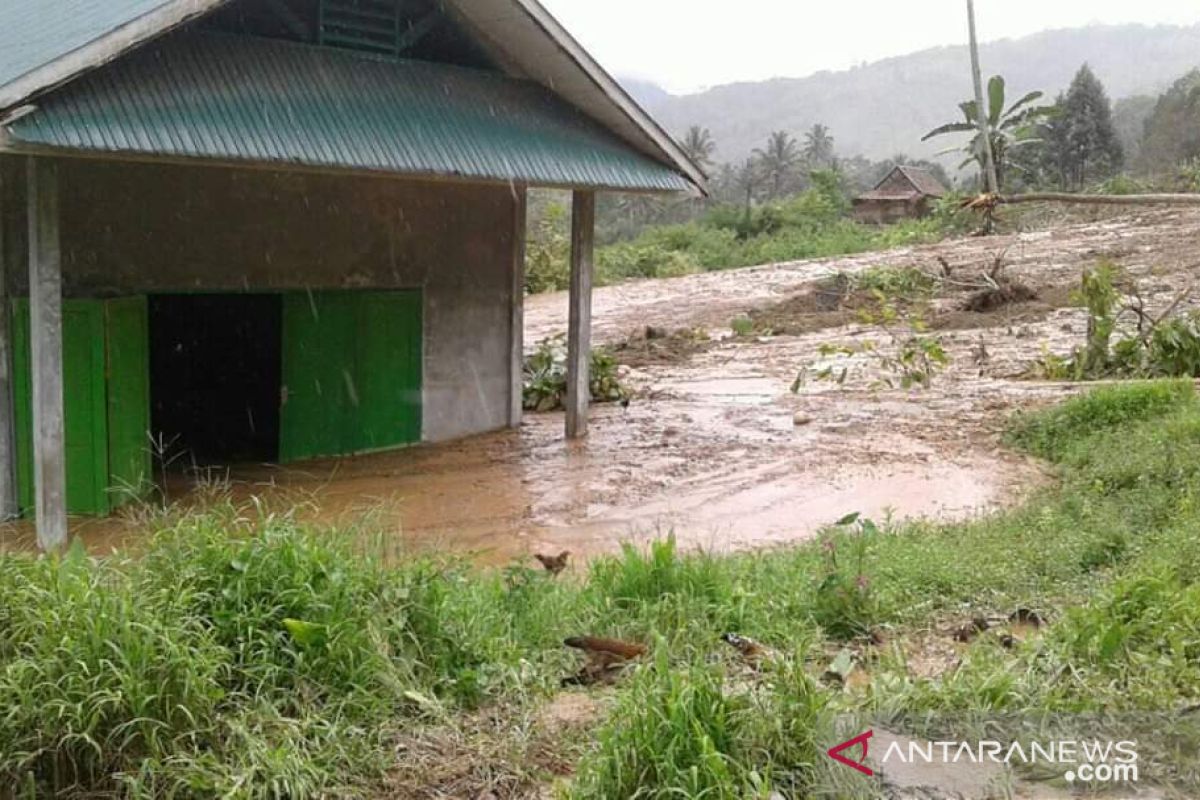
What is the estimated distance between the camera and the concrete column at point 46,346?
873 centimetres

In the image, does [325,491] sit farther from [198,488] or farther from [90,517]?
[90,517]

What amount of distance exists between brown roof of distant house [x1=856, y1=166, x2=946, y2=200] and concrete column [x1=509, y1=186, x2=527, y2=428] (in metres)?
34.8

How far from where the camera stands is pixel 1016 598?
657 cm

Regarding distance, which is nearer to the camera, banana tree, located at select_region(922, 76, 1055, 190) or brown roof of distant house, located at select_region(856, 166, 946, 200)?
banana tree, located at select_region(922, 76, 1055, 190)

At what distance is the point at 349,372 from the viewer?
506 inches

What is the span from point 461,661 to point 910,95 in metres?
201

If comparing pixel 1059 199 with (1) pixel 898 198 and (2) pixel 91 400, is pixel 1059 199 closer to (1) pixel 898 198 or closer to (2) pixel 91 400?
(2) pixel 91 400

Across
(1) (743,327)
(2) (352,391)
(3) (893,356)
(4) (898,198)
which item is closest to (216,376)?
(2) (352,391)

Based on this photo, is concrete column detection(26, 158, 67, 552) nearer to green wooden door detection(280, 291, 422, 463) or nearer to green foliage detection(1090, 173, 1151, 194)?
green wooden door detection(280, 291, 422, 463)

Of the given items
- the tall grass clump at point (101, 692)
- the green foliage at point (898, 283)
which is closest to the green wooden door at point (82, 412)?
the tall grass clump at point (101, 692)

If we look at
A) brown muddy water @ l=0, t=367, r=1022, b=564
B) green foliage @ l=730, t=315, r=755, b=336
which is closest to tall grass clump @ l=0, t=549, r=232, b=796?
brown muddy water @ l=0, t=367, r=1022, b=564

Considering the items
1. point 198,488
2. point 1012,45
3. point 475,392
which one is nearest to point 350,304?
point 475,392

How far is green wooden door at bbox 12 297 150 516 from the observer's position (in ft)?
32.4

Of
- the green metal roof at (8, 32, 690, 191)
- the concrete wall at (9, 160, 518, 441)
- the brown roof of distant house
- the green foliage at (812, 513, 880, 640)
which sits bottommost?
the green foliage at (812, 513, 880, 640)
